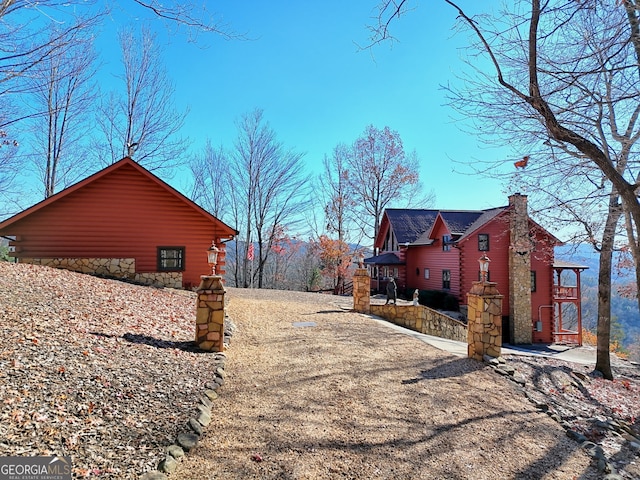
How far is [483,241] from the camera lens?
58.4ft

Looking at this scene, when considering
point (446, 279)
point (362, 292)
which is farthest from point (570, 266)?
point (362, 292)

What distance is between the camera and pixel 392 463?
316cm

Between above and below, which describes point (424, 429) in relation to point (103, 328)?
below

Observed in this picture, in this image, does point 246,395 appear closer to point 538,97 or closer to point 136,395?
point 136,395

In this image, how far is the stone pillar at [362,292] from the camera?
36.8 ft

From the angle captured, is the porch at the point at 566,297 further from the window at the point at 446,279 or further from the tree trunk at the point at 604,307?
the tree trunk at the point at 604,307

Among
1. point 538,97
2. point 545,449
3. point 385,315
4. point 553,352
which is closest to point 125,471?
point 545,449

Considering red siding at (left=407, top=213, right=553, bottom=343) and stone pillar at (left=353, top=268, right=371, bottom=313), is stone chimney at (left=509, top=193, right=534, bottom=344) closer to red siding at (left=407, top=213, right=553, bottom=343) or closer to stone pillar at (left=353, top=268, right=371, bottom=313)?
red siding at (left=407, top=213, right=553, bottom=343)

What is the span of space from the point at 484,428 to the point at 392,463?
1.54 metres

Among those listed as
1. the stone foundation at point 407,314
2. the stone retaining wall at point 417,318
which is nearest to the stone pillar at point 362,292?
the stone foundation at point 407,314

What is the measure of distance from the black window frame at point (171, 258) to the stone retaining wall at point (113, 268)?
185mm

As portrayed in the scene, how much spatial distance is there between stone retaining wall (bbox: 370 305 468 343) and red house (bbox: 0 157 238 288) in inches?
269

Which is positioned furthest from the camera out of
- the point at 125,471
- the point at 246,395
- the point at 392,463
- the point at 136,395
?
the point at 246,395

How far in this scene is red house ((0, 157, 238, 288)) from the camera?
35.6 feet
